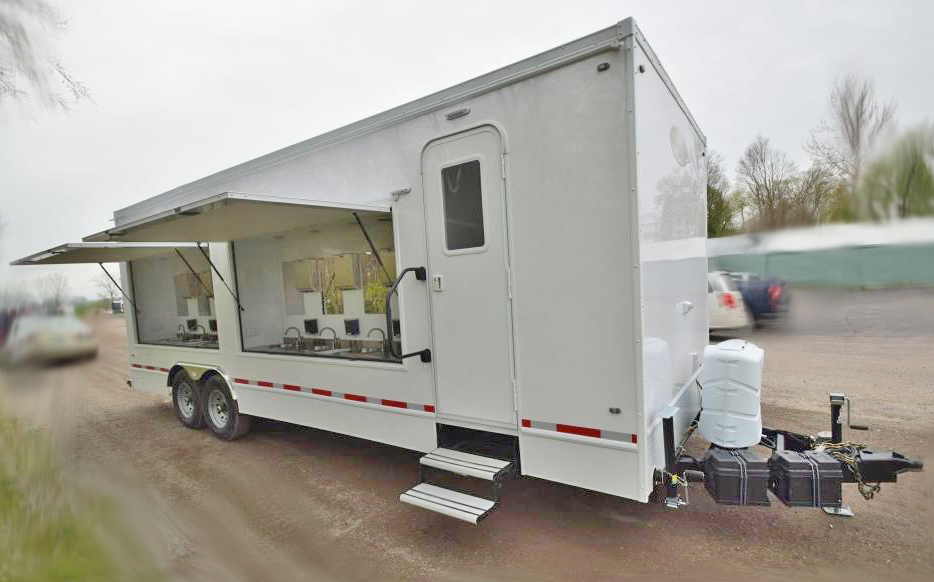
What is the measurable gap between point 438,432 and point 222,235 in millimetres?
3046

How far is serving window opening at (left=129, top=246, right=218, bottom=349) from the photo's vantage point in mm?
6883

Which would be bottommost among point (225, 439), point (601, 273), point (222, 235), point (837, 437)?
point (225, 439)

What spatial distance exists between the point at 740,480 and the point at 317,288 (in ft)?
14.2

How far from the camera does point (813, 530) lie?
3.10 meters

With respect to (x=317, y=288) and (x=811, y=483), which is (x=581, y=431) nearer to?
(x=811, y=483)

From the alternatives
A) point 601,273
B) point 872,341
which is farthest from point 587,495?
point 872,341

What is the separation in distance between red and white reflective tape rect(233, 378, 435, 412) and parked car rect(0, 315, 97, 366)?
212cm

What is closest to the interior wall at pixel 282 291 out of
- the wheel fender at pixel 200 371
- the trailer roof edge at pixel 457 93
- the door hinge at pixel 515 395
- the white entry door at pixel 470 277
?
the wheel fender at pixel 200 371

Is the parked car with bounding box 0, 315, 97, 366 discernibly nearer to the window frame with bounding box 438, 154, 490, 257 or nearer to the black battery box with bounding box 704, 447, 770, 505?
the window frame with bounding box 438, 154, 490, 257

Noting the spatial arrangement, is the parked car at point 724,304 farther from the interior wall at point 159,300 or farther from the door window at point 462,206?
the interior wall at point 159,300

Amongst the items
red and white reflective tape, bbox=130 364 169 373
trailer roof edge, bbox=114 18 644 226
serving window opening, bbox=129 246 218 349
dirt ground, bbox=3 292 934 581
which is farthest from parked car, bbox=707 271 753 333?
red and white reflective tape, bbox=130 364 169 373

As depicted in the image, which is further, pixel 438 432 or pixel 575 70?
pixel 438 432

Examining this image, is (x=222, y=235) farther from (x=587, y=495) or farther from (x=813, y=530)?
(x=813, y=530)

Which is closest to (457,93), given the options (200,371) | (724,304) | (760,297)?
(200,371)
